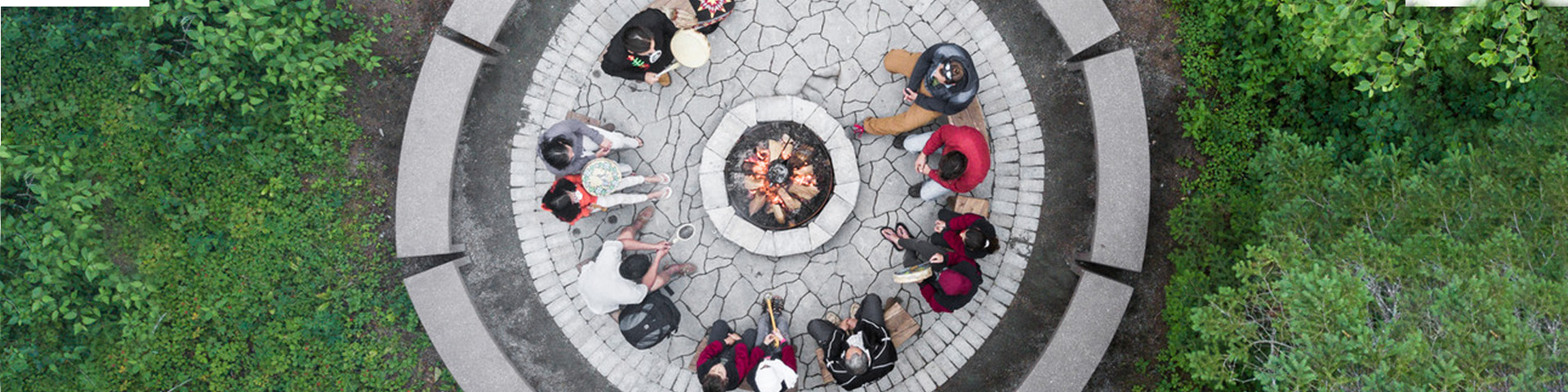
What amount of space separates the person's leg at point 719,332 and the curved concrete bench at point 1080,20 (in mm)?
5133

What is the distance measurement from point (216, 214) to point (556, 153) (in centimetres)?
496

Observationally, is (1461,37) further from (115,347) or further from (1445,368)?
(115,347)

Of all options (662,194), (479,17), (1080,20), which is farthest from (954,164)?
(479,17)

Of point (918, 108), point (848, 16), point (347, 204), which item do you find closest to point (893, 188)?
point (918, 108)

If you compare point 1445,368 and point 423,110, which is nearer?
point 1445,368

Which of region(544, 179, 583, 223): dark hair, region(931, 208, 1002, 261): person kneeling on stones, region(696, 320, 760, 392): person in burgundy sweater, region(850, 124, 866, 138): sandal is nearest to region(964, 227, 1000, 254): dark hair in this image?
region(931, 208, 1002, 261): person kneeling on stones

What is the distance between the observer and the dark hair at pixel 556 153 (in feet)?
26.0

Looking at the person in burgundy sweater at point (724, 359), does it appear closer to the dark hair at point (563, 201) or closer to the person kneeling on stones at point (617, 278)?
the person kneeling on stones at point (617, 278)

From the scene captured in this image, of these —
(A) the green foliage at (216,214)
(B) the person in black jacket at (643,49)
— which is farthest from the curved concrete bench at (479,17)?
(B) the person in black jacket at (643,49)

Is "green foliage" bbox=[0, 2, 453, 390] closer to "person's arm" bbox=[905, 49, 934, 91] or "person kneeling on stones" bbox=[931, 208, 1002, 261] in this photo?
"person kneeling on stones" bbox=[931, 208, 1002, 261]

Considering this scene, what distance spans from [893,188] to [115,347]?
9.43 meters

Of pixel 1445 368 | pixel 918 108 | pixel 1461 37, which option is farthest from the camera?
pixel 918 108

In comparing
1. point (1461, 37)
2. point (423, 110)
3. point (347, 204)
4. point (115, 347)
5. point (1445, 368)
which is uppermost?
point (1461, 37)

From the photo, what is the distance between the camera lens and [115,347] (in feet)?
31.4
